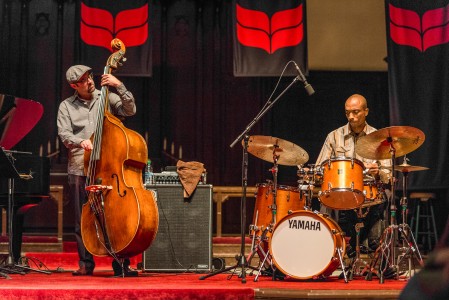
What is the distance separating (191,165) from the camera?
583 centimetres

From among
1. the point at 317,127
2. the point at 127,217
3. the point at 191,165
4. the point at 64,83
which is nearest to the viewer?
the point at 127,217

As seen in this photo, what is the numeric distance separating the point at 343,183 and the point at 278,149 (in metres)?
0.65

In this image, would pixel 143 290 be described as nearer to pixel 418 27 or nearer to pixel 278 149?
pixel 278 149

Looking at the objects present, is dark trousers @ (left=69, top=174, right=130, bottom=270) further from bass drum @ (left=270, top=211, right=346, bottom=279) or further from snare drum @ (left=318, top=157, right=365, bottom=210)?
snare drum @ (left=318, top=157, right=365, bottom=210)

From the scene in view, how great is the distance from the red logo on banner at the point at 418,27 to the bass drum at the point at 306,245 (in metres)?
3.06

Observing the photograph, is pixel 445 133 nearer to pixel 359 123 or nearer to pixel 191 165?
pixel 359 123

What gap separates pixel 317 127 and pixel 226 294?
6.01m

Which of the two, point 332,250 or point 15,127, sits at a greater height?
point 15,127

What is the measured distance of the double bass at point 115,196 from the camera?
14.9 feet

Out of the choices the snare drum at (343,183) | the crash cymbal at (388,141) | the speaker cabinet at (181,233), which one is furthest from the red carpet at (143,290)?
the speaker cabinet at (181,233)

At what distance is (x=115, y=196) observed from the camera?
15.0 ft

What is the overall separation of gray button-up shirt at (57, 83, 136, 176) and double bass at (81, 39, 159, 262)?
361 millimetres

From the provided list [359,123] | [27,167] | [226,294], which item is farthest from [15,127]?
[359,123]

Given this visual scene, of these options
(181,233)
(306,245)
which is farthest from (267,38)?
(306,245)
